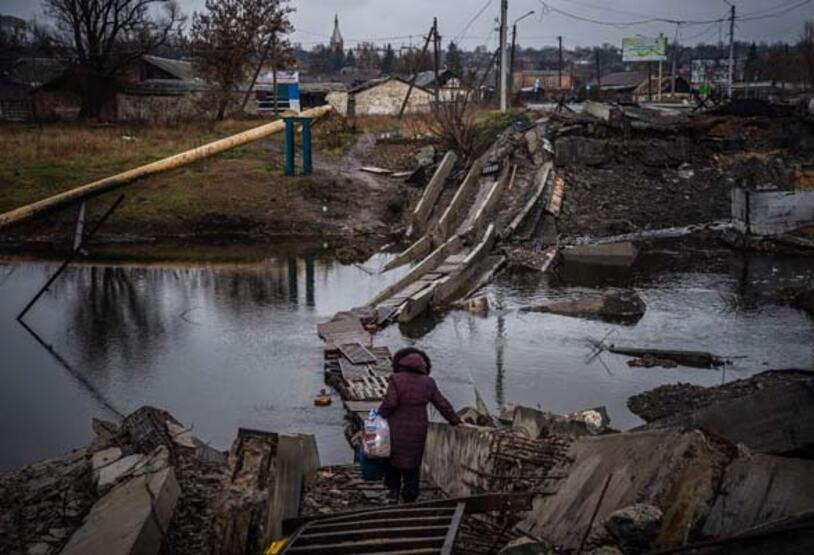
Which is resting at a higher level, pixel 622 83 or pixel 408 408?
pixel 622 83

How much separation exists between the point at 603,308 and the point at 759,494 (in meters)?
10.5

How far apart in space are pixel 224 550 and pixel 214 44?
121 ft

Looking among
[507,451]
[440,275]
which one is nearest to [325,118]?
[440,275]

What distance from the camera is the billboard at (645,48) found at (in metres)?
65.9

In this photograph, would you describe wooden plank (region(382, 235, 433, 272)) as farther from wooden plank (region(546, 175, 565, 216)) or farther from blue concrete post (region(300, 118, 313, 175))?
blue concrete post (region(300, 118, 313, 175))

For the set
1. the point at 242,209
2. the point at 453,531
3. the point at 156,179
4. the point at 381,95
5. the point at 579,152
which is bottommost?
the point at 453,531

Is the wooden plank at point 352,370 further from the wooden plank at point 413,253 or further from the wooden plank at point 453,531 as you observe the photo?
the wooden plank at point 413,253

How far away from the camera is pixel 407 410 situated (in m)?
6.20

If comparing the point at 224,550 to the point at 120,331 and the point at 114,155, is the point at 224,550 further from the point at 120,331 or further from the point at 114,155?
the point at 114,155

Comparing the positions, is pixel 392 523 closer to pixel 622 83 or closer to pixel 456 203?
pixel 456 203

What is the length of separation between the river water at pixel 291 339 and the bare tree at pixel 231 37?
844 inches

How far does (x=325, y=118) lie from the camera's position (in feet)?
110

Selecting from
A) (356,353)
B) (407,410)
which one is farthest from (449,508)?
(356,353)

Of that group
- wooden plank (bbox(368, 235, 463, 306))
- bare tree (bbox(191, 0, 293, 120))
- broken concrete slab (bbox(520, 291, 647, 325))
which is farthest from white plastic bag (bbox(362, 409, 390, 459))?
bare tree (bbox(191, 0, 293, 120))
